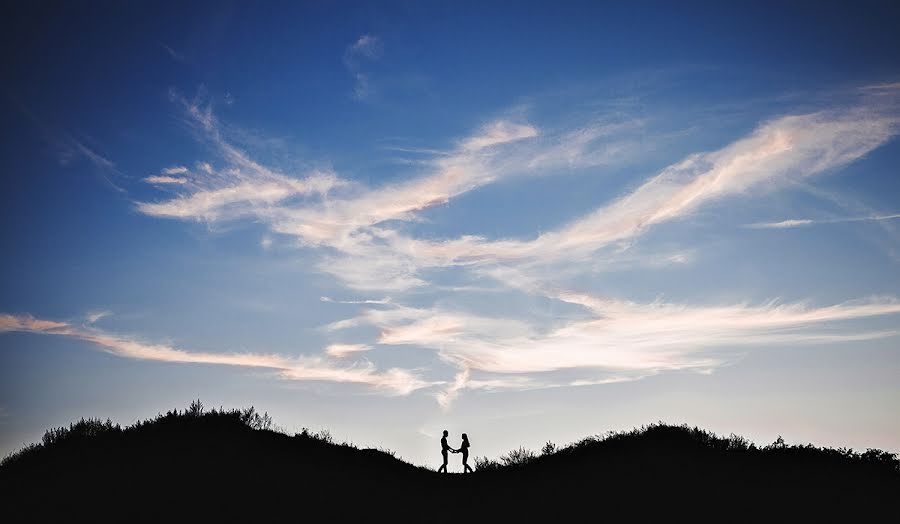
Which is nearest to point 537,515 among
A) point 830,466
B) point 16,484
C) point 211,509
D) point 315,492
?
point 315,492

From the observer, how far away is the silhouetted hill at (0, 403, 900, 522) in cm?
2017

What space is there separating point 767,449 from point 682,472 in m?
5.16

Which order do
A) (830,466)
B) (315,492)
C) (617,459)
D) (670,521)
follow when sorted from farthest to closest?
(617,459), (830,466), (315,492), (670,521)

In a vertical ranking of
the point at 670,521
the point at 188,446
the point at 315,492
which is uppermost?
the point at 188,446

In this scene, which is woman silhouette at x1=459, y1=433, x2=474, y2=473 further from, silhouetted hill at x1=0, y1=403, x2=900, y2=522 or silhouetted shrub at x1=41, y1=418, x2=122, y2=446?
silhouetted shrub at x1=41, y1=418, x2=122, y2=446

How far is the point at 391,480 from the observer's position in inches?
998

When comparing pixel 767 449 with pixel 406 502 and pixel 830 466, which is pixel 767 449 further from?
pixel 406 502

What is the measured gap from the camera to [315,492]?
22.5 m

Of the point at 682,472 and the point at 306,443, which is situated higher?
the point at 306,443

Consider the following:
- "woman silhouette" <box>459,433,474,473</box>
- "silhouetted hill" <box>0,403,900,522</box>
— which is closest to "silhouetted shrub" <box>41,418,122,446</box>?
"silhouetted hill" <box>0,403,900,522</box>

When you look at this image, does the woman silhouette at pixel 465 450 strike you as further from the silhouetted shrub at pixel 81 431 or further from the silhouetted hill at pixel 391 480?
the silhouetted shrub at pixel 81 431

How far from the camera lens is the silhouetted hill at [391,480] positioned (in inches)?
794

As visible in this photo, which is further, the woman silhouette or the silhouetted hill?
the woman silhouette

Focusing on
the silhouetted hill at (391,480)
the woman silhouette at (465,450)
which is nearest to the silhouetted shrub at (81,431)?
the silhouetted hill at (391,480)
